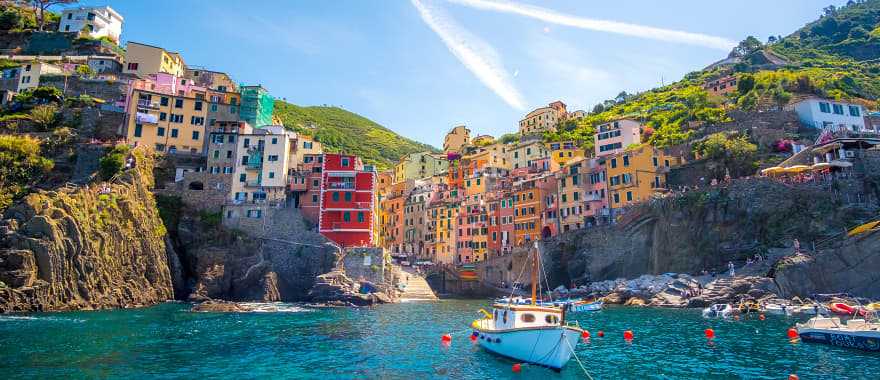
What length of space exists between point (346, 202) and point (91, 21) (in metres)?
63.5

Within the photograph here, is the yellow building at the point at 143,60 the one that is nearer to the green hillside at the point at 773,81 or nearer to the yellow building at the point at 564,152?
the yellow building at the point at 564,152

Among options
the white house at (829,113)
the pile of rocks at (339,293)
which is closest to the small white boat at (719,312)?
the pile of rocks at (339,293)

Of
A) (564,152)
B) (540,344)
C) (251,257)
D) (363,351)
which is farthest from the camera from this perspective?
(564,152)

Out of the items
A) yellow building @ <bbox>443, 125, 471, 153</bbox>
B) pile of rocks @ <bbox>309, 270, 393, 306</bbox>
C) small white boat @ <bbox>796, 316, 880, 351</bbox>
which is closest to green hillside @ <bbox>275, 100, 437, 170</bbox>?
yellow building @ <bbox>443, 125, 471, 153</bbox>

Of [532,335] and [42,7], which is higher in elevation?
[42,7]

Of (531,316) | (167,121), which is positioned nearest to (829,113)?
(531,316)

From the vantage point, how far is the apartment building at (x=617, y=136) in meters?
69.5

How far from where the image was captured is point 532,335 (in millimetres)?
22250

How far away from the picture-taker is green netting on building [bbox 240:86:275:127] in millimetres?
69438

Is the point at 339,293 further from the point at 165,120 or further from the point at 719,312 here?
the point at 719,312

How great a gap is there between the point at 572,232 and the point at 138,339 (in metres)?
47.7

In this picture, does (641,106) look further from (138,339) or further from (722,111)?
(138,339)

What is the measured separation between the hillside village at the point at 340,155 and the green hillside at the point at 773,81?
74 cm

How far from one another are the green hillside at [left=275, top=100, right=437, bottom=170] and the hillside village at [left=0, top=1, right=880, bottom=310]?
48199 millimetres
